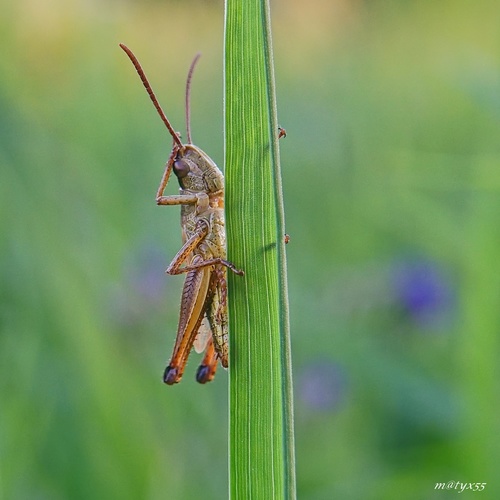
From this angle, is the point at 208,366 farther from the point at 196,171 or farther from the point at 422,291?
the point at 422,291

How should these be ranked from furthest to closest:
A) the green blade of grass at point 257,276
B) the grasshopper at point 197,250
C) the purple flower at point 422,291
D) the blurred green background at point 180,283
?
the purple flower at point 422,291, the blurred green background at point 180,283, the grasshopper at point 197,250, the green blade of grass at point 257,276

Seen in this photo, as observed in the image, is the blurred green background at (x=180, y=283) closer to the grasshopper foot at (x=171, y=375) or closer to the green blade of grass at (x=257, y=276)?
the grasshopper foot at (x=171, y=375)

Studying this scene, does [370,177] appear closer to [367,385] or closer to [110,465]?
[367,385]

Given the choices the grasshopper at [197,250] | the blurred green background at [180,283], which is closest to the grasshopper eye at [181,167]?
the grasshopper at [197,250]

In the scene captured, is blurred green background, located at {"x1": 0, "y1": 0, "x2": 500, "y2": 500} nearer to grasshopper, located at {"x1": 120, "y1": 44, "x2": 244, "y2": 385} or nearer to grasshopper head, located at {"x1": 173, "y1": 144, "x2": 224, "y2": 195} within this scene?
grasshopper, located at {"x1": 120, "y1": 44, "x2": 244, "y2": 385}
